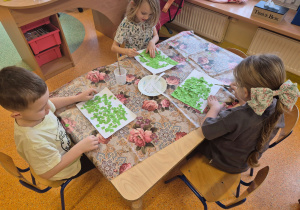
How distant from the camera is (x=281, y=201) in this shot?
4.84 feet

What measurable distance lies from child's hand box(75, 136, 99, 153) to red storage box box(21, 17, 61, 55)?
5.34 ft

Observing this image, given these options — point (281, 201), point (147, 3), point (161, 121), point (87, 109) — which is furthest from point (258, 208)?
point (147, 3)

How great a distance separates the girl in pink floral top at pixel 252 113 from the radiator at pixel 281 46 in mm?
1602

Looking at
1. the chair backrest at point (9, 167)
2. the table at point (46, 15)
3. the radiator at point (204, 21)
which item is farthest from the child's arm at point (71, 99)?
the radiator at point (204, 21)

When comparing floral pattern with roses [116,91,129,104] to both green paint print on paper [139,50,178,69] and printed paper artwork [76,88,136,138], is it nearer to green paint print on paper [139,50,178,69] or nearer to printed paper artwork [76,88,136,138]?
printed paper artwork [76,88,136,138]

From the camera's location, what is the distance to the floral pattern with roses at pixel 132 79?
3.96 feet

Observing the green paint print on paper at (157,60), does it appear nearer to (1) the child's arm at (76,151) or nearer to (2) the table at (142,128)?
Answer: (2) the table at (142,128)

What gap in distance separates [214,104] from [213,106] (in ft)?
0.05

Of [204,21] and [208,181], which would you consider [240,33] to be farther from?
[208,181]

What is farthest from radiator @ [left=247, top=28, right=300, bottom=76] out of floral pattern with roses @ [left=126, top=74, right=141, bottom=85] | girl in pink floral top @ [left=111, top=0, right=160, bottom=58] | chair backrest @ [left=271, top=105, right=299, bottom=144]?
floral pattern with roses @ [left=126, top=74, right=141, bottom=85]

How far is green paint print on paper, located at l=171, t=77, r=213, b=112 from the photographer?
1121 millimetres

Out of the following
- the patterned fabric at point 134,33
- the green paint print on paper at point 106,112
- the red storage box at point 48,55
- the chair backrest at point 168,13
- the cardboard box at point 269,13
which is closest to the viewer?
the green paint print on paper at point 106,112

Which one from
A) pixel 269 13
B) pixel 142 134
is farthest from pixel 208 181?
pixel 269 13

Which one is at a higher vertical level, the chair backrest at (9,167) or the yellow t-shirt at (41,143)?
the yellow t-shirt at (41,143)
